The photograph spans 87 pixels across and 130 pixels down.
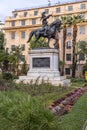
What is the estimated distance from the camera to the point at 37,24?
74625 millimetres

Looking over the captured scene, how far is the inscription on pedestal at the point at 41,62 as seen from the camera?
30.7 meters

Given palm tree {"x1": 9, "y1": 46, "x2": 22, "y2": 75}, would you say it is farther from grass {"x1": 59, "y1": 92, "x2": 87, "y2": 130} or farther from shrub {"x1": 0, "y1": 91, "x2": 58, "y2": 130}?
shrub {"x1": 0, "y1": 91, "x2": 58, "y2": 130}

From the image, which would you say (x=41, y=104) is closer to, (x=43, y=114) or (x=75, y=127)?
(x=43, y=114)

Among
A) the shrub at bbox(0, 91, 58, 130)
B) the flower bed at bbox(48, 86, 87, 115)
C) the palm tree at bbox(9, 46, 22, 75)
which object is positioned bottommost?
the palm tree at bbox(9, 46, 22, 75)

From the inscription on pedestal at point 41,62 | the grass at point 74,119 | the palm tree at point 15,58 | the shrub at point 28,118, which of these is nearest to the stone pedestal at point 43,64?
the inscription on pedestal at point 41,62

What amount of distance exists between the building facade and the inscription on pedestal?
127 feet

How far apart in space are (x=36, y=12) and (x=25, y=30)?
576 cm

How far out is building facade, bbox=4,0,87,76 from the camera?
71500mm

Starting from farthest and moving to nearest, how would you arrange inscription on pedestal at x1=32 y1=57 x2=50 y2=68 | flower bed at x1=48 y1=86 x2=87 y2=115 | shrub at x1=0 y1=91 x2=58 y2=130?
1. inscription on pedestal at x1=32 y1=57 x2=50 y2=68
2. flower bed at x1=48 y1=86 x2=87 y2=115
3. shrub at x1=0 y1=91 x2=58 y2=130

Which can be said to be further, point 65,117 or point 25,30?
point 25,30

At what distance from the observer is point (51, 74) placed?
30.0m

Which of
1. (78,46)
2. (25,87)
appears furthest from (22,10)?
(25,87)

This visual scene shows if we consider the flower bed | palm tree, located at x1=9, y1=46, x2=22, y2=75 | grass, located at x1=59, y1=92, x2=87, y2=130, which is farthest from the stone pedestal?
palm tree, located at x1=9, y1=46, x2=22, y2=75

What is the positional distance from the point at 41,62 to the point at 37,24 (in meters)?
44.7
